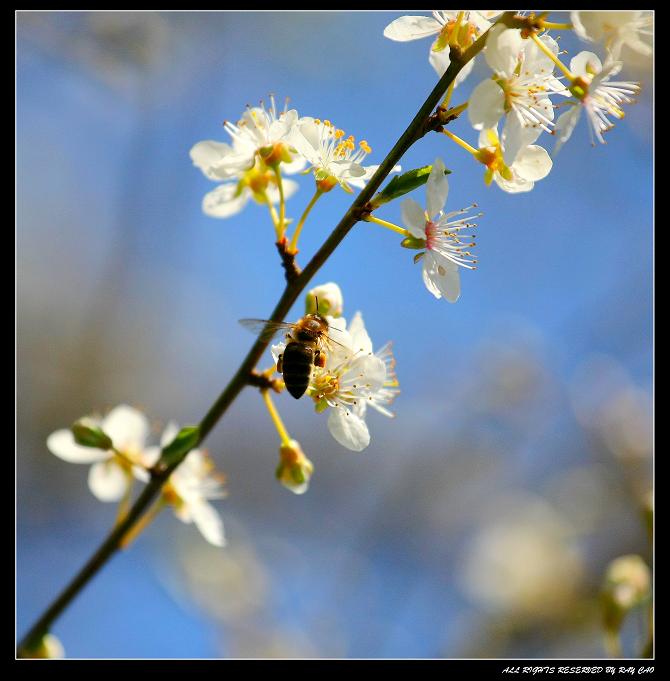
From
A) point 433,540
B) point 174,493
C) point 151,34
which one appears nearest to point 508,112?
point 174,493

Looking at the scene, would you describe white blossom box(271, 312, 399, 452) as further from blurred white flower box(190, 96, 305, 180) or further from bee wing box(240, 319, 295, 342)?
blurred white flower box(190, 96, 305, 180)

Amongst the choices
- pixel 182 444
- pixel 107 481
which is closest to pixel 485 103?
pixel 182 444

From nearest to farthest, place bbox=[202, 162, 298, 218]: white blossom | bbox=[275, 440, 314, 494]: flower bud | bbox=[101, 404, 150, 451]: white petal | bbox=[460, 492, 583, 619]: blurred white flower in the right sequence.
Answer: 1. bbox=[275, 440, 314, 494]: flower bud
2. bbox=[202, 162, 298, 218]: white blossom
3. bbox=[101, 404, 150, 451]: white petal
4. bbox=[460, 492, 583, 619]: blurred white flower

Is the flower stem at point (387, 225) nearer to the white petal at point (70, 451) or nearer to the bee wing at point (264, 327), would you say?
the bee wing at point (264, 327)

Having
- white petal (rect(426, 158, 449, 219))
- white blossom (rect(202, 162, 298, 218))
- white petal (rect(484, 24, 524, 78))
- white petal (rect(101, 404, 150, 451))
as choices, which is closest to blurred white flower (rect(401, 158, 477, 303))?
white petal (rect(426, 158, 449, 219))

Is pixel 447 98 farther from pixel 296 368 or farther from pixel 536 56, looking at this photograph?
pixel 296 368
